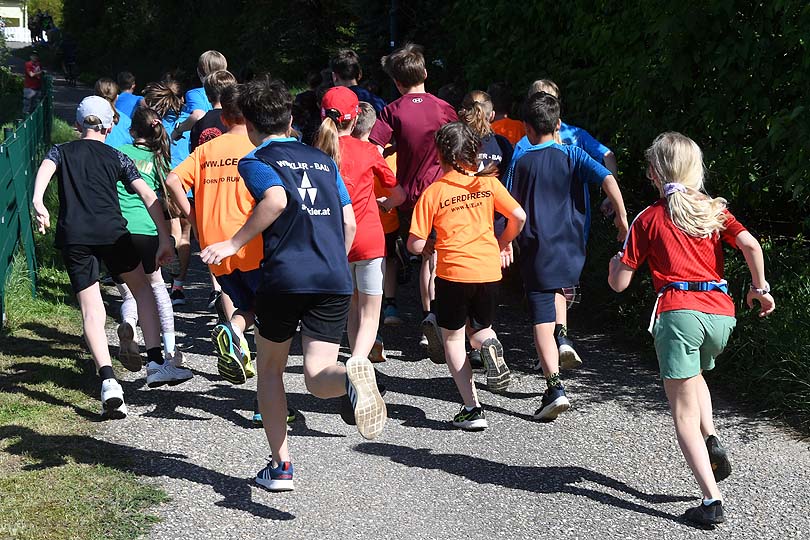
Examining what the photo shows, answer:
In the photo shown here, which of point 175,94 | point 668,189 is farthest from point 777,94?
point 175,94

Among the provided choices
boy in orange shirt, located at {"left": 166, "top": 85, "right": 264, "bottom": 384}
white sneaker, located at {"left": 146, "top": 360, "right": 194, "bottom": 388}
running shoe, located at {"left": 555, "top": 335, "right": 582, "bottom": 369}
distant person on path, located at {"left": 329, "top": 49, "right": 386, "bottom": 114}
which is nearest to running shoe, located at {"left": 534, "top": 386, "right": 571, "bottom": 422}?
running shoe, located at {"left": 555, "top": 335, "right": 582, "bottom": 369}

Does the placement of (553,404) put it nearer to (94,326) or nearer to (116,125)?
(94,326)

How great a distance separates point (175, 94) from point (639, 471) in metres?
6.00

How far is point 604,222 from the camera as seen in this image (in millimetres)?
9961

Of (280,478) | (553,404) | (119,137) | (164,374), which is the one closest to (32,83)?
(119,137)

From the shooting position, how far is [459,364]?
257 inches

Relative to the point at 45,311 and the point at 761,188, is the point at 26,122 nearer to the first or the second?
the point at 45,311

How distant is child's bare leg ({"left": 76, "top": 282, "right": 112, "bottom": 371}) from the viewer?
22.0 feet

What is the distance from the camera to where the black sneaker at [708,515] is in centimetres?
511

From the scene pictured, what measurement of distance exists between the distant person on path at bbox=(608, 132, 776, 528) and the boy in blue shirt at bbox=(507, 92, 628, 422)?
5.04 feet

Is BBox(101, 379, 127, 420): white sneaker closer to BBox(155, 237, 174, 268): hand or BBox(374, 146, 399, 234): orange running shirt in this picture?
BBox(155, 237, 174, 268): hand

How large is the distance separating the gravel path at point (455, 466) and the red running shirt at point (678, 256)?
105 centimetres

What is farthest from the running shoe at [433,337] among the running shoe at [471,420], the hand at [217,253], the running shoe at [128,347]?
the hand at [217,253]

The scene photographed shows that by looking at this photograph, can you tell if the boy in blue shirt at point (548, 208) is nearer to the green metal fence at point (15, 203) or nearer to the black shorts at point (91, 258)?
the black shorts at point (91, 258)
